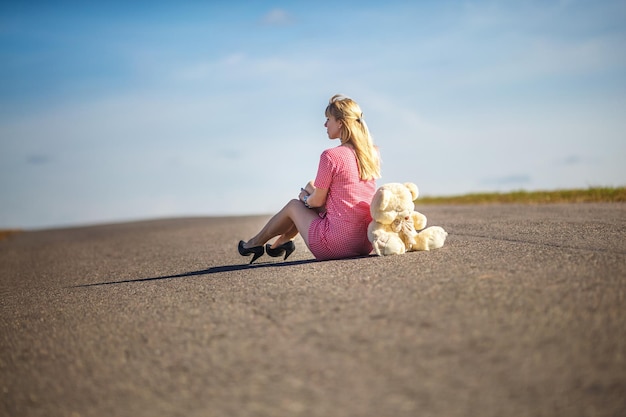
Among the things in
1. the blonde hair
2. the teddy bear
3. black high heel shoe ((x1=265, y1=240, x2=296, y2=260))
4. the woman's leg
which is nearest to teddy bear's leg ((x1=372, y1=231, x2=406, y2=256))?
the teddy bear

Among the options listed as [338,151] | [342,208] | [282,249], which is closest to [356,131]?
[338,151]

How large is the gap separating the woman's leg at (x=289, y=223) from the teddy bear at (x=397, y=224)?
2.60 ft

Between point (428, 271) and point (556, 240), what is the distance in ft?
7.88

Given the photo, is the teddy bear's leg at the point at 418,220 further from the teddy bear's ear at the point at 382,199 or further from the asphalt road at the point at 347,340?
the teddy bear's ear at the point at 382,199

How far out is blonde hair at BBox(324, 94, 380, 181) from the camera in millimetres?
6605

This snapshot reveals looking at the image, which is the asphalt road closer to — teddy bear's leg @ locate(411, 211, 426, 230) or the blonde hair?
teddy bear's leg @ locate(411, 211, 426, 230)

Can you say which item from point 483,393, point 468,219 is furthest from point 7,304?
point 468,219

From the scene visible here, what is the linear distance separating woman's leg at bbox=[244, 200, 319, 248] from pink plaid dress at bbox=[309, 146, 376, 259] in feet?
0.53

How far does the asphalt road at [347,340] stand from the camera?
3.00m

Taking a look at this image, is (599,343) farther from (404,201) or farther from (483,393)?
(404,201)

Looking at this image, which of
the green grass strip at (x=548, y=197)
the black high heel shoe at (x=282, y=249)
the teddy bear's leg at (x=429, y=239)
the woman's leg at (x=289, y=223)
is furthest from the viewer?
the green grass strip at (x=548, y=197)

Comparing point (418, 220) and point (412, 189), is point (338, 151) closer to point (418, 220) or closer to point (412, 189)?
point (412, 189)

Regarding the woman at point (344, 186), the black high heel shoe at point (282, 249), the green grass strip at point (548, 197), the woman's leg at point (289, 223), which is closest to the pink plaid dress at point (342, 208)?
the woman at point (344, 186)

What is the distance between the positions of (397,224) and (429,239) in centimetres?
47
